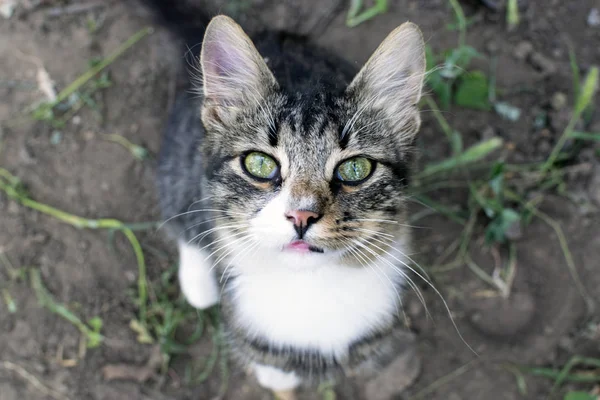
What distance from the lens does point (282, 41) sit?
243 centimetres

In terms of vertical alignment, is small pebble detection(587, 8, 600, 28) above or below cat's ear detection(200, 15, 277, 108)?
above

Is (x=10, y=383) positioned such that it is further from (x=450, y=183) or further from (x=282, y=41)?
(x=450, y=183)

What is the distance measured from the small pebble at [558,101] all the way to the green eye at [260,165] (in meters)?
2.15

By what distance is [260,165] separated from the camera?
1703 mm

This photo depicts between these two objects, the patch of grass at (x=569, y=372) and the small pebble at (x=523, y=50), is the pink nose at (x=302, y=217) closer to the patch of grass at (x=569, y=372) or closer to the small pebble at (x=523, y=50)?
the patch of grass at (x=569, y=372)

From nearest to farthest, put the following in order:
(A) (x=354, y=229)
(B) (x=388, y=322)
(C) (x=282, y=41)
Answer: (A) (x=354, y=229)
(B) (x=388, y=322)
(C) (x=282, y=41)

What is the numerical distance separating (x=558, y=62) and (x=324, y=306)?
224 cm

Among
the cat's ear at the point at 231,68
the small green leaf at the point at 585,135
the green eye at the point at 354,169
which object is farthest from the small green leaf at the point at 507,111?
the cat's ear at the point at 231,68

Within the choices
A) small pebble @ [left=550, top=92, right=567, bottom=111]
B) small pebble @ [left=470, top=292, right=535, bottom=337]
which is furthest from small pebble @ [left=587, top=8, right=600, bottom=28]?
small pebble @ [left=470, top=292, right=535, bottom=337]

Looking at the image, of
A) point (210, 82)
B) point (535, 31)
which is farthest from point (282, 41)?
point (535, 31)

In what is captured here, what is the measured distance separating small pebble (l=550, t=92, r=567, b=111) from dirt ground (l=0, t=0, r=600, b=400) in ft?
0.13

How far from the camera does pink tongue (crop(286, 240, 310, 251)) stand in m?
1.60

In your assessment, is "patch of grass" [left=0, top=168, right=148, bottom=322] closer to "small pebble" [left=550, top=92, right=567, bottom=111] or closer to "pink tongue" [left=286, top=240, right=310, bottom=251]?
"pink tongue" [left=286, top=240, right=310, bottom=251]

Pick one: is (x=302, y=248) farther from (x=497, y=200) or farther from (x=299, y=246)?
(x=497, y=200)
